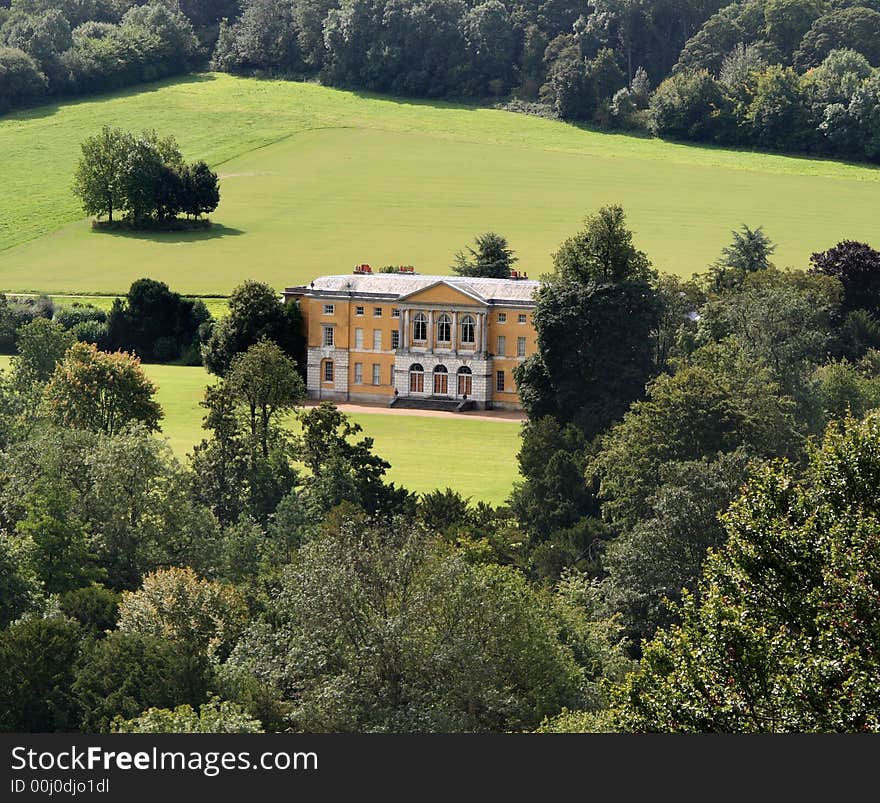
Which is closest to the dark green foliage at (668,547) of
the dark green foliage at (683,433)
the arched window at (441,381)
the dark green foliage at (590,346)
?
the dark green foliage at (683,433)

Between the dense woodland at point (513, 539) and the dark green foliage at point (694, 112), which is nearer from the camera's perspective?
the dense woodland at point (513, 539)

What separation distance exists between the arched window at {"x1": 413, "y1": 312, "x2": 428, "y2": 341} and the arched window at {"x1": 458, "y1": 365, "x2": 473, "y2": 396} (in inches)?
106

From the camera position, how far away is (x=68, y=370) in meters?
74.8

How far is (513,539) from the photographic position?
213 ft

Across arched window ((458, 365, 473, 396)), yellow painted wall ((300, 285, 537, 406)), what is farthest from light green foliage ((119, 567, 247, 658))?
yellow painted wall ((300, 285, 537, 406))

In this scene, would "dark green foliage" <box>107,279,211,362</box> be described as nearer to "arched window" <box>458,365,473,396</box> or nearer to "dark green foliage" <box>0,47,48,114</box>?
"arched window" <box>458,365,473,396</box>

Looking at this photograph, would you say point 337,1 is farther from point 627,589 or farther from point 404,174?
point 627,589

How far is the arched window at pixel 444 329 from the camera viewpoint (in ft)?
323

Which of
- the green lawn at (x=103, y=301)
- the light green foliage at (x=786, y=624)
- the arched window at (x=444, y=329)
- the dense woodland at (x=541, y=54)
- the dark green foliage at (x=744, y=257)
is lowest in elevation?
the green lawn at (x=103, y=301)

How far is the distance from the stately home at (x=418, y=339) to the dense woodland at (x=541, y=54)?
57.0 m

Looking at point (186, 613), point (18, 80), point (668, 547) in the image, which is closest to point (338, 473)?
point (668, 547)

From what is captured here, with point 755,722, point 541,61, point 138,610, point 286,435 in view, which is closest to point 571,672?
point 138,610

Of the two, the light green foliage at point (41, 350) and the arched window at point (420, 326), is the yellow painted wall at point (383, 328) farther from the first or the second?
the light green foliage at point (41, 350)

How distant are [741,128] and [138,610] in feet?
355
